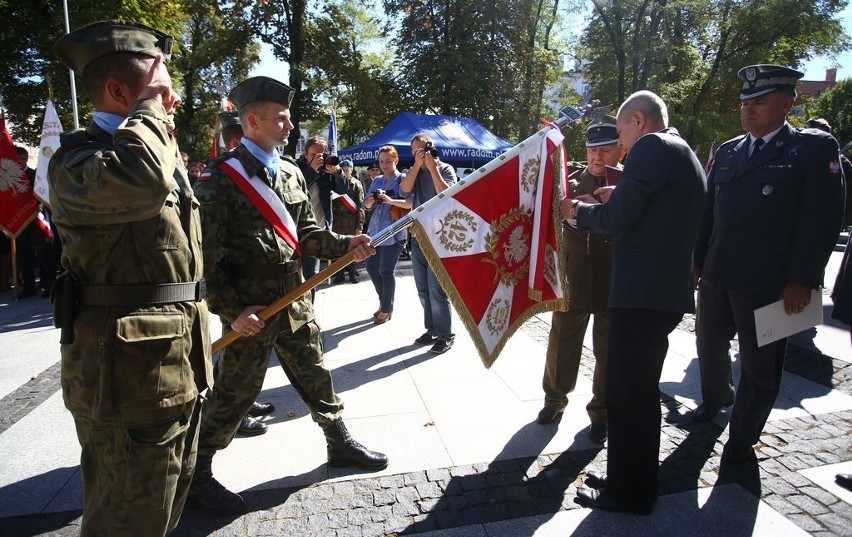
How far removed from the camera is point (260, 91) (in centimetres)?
269

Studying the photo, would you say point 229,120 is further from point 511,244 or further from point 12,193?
point 12,193

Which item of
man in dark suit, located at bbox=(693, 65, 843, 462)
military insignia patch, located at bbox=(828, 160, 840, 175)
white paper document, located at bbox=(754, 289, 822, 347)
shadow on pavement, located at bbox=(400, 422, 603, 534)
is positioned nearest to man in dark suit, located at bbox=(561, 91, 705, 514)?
shadow on pavement, located at bbox=(400, 422, 603, 534)

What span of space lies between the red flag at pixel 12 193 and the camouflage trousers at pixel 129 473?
7.54 m

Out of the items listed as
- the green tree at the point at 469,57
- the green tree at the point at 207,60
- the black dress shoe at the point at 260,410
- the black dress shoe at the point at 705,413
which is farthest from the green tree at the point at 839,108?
the black dress shoe at the point at 260,410

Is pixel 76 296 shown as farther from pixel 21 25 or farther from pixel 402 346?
pixel 21 25

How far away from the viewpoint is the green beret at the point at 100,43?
1700 millimetres

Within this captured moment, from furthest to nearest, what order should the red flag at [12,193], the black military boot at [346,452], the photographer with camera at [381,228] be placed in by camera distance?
the red flag at [12,193] < the photographer with camera at [381,228] < the black military boot at [346,452]

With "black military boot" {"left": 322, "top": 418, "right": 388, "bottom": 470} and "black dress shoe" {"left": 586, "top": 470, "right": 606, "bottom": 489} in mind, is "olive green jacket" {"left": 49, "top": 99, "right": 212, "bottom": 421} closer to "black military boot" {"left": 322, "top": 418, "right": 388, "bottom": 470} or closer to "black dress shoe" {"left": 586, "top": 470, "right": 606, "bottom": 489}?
"black military boot" {"left": 322, "top": 418, "right": 388, "bottom": 470}

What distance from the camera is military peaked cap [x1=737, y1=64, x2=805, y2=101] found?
2.97 meters

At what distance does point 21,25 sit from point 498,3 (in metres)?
16.5

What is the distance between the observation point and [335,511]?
270cm

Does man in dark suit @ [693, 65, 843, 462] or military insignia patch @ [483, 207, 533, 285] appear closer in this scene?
man in dark suit @ [693, 65, 843, 462]

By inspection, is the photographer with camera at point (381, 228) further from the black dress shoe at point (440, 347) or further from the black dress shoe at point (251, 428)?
the black dress shoe at point (251, 428)

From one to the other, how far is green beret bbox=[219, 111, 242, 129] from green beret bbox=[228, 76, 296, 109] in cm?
185
